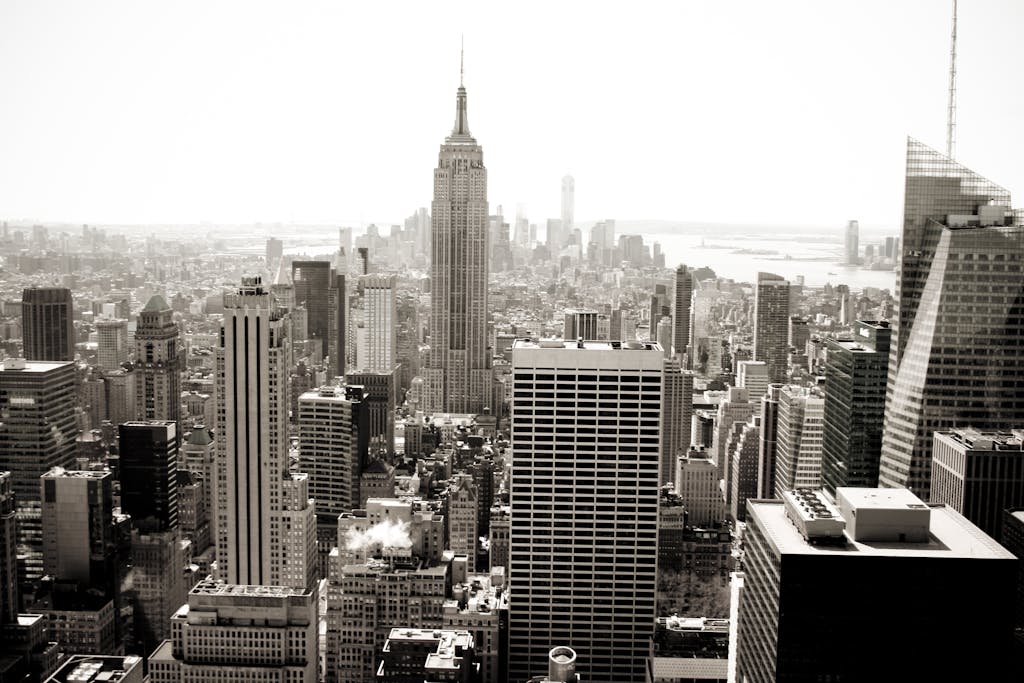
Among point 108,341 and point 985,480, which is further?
point 108,341

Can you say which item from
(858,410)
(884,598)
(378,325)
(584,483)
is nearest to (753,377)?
(858,410)

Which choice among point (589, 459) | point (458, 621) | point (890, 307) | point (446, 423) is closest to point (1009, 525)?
point (890, 307)

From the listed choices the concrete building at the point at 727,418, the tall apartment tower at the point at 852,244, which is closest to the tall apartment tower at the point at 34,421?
the concrete building at the point at 727,418

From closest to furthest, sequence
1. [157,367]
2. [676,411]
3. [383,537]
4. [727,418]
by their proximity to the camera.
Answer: [383,537], [157,367], [727,418], [676,411]

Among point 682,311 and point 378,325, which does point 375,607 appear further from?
point 378,325

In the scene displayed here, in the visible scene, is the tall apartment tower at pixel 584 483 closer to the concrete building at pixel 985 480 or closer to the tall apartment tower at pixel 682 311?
the concrete building at pixel 985 480

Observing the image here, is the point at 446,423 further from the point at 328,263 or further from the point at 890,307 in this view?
the point at 890,307

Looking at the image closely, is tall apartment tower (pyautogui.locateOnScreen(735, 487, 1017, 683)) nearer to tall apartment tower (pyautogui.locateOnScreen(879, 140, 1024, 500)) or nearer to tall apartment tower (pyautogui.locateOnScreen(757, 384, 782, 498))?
tall apartment tower (pyautogui.locateOnScreen(879, 140, 1024, 500))
